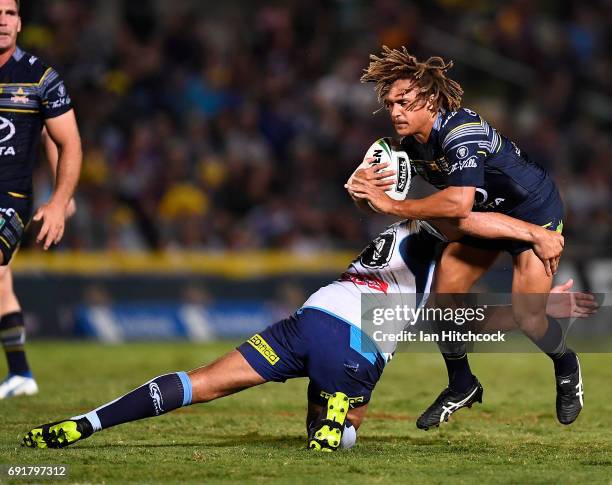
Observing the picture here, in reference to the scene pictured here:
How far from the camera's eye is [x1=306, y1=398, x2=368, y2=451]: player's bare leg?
631cm

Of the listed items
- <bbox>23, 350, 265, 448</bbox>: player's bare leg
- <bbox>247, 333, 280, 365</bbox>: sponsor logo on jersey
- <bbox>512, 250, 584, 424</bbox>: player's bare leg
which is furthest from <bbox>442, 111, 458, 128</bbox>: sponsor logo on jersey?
<bbox>23, 350, 265, 448</bbox>: player's bare leg

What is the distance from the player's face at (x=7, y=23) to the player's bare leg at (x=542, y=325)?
349cm

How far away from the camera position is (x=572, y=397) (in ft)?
24.4

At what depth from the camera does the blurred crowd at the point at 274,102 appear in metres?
16.2

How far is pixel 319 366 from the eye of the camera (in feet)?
21.2

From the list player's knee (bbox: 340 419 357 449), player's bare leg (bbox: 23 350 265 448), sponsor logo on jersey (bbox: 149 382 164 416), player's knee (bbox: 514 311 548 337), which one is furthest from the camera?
player's knee (bbox: 514 311 548 337)

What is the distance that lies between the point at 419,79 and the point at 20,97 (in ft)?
8.15

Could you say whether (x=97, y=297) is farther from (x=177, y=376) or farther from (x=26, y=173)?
(x=177, y=376)

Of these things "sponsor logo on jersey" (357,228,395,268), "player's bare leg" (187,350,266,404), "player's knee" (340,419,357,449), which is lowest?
"player's knee" (340,419,357,449)

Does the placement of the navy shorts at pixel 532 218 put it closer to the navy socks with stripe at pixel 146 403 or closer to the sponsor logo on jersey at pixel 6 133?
the navy socks with stripe at pixel 146 403

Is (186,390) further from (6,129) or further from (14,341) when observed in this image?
(14,341)

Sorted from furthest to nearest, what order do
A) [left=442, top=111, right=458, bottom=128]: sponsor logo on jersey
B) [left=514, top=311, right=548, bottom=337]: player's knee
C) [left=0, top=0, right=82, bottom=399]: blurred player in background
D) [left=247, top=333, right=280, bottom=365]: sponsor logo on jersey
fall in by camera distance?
[left=514, top=311, right=548, bottom=337]: player's knee
[left=0, top=0, right=82, bottom=399]: blurred player in background
[left=442, top=111, right=458, bottom=128]: sponsor logo on jersey
[left=247, top=333, right=280, bottom=365]: sponsor logo on jersey

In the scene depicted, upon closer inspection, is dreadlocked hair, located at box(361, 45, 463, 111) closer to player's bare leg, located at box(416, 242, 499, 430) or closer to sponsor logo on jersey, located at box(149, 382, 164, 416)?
player's bare leg, located at box(416, 242, 499, 430)

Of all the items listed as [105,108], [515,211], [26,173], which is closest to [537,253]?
[515,211]
